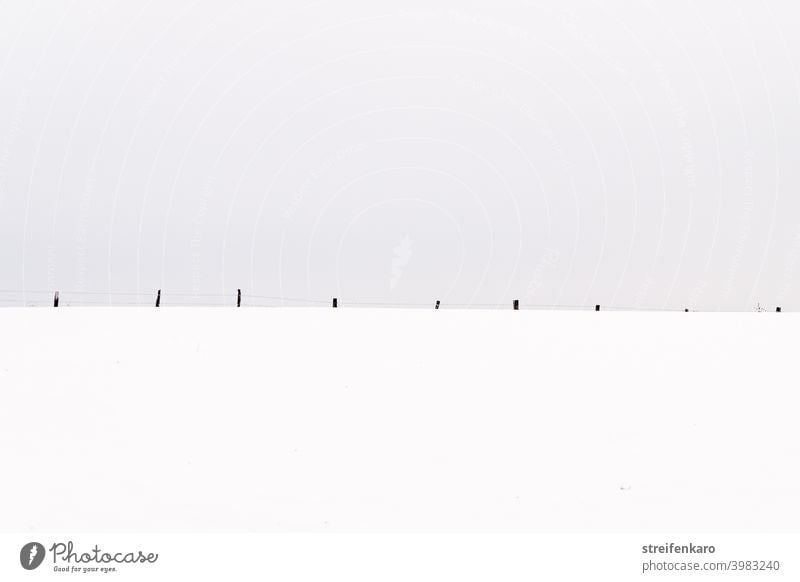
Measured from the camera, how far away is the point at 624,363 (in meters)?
18.9

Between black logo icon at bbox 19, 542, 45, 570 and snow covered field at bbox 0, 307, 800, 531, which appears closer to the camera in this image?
black logo icon at bbox 19, 542, 45, 570

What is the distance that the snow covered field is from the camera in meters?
11.2

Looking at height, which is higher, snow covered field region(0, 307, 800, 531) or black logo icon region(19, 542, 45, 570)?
snow covered field region(0, 307, 800, 531)

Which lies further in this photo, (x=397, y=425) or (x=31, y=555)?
(x=397, y=425)

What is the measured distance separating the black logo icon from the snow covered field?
0.72 m

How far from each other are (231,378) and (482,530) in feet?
28.0

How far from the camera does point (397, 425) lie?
48.7 ft

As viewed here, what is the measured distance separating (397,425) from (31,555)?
680cm

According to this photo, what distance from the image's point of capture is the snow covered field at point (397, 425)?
11219 millimetres

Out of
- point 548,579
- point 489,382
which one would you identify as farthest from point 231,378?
point 548,579

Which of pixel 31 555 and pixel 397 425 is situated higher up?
pixel 397 425

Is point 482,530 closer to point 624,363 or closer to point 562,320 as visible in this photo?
point 624,363

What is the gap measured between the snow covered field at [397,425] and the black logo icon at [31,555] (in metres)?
0.72

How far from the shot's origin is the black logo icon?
9516mm
